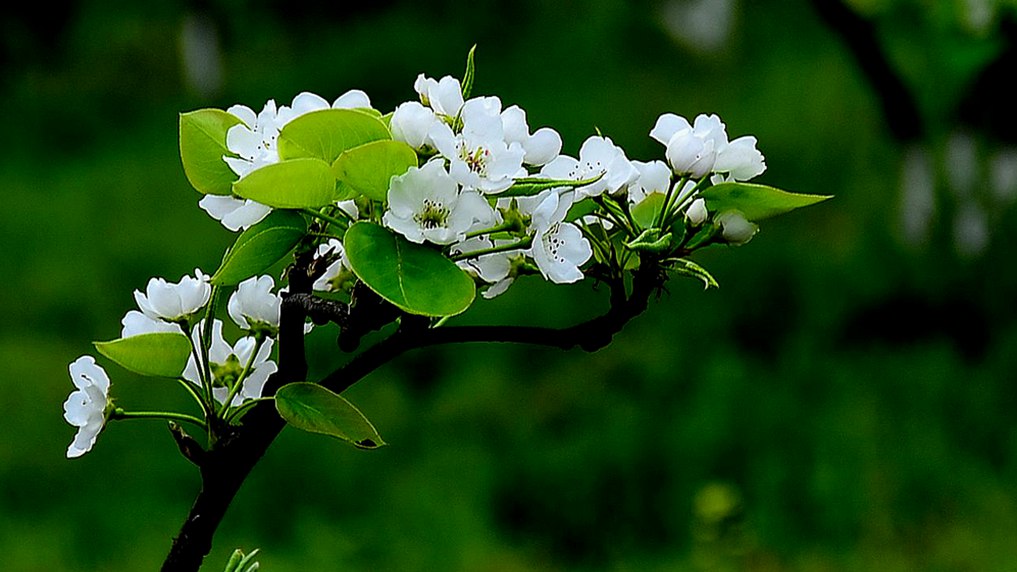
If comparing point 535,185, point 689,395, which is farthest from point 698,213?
point 689,395

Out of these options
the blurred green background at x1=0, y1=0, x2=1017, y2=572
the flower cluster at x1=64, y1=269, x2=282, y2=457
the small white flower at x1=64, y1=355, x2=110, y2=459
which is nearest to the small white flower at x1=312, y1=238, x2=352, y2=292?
the flower cluster at x1=64, y1=269, x2=282, y2=457

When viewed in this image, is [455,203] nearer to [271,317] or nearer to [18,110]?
[271,317]

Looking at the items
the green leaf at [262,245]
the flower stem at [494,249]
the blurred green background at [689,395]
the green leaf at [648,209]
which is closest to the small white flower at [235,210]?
the green leaf at [262,245]

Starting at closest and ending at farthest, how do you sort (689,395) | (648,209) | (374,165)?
(374,165) → (648,209) → (689,395)

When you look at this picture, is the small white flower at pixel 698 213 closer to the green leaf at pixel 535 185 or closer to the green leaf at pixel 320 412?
the green leaf at pixel 535 185

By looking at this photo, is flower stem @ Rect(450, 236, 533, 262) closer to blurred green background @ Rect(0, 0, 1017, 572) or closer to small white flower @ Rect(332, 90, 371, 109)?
small white flower @ Rect(332, 90, 371, 109)

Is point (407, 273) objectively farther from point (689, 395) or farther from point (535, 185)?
point (689, 395)

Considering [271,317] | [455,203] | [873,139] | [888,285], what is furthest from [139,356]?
[873,139]
